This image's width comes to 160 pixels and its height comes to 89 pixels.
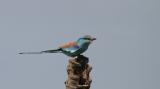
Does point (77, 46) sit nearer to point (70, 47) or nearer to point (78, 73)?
→ point (70, 47)

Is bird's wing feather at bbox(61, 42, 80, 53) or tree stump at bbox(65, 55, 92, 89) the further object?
bird's wing feather at bbox(61, 42, 80, 53)

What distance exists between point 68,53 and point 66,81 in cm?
110

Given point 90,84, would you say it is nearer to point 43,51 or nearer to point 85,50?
point 85,50

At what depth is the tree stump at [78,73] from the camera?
640 inches

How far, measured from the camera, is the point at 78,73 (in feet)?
53.8

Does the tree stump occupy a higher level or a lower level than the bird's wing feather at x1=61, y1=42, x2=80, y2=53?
lower

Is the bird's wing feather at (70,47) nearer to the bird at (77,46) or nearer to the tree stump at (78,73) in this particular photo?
the bird at (77,46)

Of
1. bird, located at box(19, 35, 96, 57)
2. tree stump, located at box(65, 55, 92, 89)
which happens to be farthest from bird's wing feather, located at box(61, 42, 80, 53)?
tree stump, located at box(65, 55, 92, 89)

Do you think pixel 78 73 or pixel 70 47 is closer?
pixel 78 73

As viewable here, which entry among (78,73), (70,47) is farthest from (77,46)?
(78,73)

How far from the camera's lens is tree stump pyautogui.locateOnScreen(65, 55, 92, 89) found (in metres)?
16.2

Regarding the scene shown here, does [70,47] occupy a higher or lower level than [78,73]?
higher

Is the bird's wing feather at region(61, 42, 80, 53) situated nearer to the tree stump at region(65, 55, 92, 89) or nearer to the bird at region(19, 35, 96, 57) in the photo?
the bird at region(19, 35, 96, 57)

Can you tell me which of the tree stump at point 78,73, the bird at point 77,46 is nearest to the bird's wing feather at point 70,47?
the bird at point 77,46
